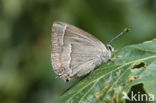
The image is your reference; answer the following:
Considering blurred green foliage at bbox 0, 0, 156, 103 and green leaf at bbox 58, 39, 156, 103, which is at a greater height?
blurred green foliage at bbox 0, 0, 156, 103

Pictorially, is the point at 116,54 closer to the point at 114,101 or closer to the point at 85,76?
the point at 85,76

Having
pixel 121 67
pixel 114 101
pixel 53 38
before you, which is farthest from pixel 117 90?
pixel 53 38

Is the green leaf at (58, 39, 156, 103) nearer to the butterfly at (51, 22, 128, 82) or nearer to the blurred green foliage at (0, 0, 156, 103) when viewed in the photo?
the butterfly at (51, 22, 128, 82)

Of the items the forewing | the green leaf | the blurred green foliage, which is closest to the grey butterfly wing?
the forewing

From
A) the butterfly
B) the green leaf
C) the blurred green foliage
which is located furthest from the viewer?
the blurred green foliage

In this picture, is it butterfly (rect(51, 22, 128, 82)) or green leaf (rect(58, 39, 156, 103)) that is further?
butterfly (rect(51, 22, 128, 82))

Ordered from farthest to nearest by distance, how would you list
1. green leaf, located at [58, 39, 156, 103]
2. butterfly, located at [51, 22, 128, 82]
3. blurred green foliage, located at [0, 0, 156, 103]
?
blurred green foliage, located at [0, 0, 156, 103], butterfly, located at [51, 22, 128, 82], green leaf, located at [58, 39, 156, 103]
